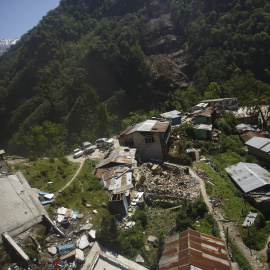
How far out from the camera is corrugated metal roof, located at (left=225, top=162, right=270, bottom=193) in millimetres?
21016

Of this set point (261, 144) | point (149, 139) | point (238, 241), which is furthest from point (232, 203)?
point (261, 144)

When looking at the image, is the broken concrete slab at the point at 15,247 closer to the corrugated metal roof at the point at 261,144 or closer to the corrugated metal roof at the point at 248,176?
the corrugated metal roof at the point at 248,176

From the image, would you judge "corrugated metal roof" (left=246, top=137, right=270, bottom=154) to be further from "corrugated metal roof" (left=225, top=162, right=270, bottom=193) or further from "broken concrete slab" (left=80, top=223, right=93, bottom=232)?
"broken concrete slab" (left=80, top=223, right=93, bottom=232)

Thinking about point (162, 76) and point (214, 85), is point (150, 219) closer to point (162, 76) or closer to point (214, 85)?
point (214, 85)

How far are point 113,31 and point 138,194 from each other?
303 ft

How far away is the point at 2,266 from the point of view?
1082 cm

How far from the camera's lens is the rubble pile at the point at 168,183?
18.8m

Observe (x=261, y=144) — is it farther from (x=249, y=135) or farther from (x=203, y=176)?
(x=203, y=176)

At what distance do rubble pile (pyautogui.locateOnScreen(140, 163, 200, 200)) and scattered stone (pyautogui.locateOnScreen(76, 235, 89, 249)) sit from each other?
7.09 meters

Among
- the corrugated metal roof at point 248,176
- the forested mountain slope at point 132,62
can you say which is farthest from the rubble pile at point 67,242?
the forested mountain slope at point 132,62

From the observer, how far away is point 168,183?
20.3m

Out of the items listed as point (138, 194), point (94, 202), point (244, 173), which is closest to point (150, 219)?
point (138, 194)

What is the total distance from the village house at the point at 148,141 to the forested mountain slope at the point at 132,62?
3363cm

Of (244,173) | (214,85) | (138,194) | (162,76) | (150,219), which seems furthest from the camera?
(162,76)
